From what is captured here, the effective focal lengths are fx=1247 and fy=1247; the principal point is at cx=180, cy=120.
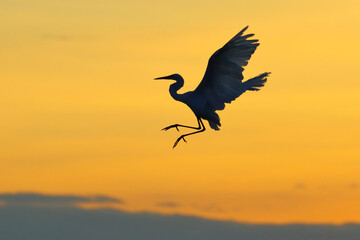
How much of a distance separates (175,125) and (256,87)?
6785mm

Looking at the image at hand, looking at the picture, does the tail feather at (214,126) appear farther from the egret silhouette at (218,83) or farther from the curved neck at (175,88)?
the curved neck at (175,88)

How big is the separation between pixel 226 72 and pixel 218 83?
908 millimetres

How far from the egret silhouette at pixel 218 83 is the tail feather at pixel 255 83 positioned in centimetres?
210

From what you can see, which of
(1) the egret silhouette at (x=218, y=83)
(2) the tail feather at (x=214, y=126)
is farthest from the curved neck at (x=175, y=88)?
(2) the tail feather at (x=214, y=126)

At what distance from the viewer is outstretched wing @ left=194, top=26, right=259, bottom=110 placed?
5881 cm

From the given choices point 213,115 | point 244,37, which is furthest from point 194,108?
point 244,37

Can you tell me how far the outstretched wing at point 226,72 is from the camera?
2315 inches

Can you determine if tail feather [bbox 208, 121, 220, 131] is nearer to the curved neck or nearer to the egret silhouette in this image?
the egret silhouette

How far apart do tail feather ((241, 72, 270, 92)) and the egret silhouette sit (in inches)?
82.6

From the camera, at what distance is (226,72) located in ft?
197

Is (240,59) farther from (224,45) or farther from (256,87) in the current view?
(256,87)

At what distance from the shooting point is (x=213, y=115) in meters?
61.9

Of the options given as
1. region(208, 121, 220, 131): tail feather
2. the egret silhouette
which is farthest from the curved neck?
region(208, 121, 220, 131): tail feather

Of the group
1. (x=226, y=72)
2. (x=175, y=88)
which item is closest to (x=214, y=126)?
(x=175, y=88)
